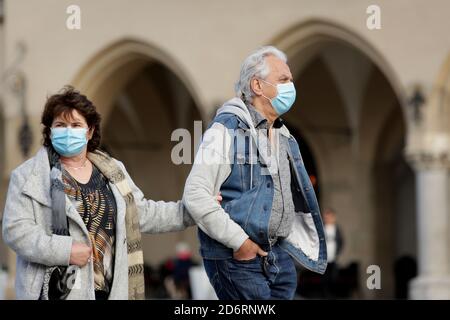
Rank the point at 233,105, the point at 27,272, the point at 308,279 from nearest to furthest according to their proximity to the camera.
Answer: the point at 27,272, the point at 233,105, the point at 308,279

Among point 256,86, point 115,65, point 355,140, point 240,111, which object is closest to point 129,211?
point 240,111

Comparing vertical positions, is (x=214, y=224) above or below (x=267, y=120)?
below

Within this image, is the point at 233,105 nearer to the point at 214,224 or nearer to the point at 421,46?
the point at 214,224

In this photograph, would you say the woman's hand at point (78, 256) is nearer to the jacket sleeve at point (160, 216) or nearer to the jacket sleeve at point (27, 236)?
the jacket sleeve at point (27, 236)

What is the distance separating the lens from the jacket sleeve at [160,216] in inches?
179

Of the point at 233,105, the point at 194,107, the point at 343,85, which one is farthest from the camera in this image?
the point at 194,107

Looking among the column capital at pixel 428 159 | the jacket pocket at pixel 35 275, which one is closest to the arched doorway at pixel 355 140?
the column capital at pixel 428 159

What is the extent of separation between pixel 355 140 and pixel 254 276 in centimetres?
1474

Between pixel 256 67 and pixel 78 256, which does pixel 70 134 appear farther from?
pixel 256 67

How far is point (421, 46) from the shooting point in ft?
45.8

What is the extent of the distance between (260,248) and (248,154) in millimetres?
347

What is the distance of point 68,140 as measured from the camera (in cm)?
429

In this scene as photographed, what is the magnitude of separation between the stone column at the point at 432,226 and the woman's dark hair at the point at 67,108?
995cm
